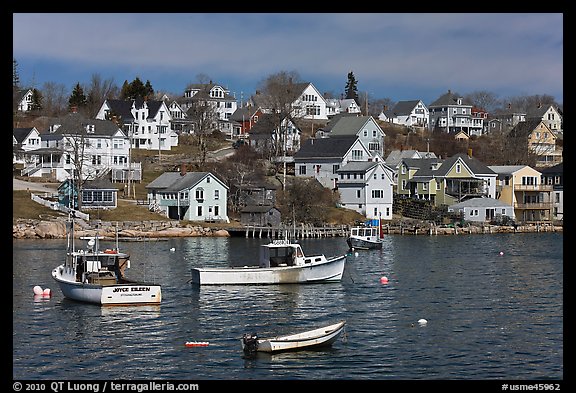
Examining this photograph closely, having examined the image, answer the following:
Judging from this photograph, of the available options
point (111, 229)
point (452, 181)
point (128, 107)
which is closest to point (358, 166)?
point (452, 181)

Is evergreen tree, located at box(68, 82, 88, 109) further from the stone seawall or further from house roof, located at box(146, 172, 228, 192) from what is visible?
the stone seawall

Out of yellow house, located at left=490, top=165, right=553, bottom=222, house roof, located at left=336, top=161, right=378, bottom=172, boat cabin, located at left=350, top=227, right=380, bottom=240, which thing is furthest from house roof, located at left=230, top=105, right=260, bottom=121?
boat cabin, located at left=350, top=227, right=380, bottom=240

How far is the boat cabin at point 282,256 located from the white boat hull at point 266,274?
2.45 feet

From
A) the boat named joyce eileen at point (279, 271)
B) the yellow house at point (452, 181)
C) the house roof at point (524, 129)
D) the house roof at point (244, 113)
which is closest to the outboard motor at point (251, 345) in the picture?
the boat named joyce eileen at point (279, 271)

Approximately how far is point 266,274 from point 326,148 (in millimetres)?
73087

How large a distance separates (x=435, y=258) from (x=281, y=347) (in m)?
43.3

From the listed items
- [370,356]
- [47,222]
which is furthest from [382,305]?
[47,222]

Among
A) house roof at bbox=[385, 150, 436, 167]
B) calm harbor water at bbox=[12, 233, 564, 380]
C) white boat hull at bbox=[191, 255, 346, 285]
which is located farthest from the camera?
house roof at bbox=[385, 150, 436, 167]

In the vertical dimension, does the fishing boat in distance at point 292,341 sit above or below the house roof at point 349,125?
below

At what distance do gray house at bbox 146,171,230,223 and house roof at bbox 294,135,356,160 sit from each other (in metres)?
22.0

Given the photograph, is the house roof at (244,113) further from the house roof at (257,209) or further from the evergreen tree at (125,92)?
the house roof at (257,209)

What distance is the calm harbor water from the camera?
32.5 meters

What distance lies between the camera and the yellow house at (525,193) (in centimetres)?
12588
